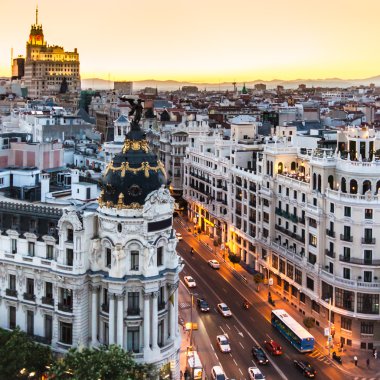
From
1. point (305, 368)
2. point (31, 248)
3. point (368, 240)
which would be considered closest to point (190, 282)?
point (368, 240)

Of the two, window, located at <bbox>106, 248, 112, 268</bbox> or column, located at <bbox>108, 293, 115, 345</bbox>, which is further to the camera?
window, located at <bbox>106, 248, 112, 268</bbox>

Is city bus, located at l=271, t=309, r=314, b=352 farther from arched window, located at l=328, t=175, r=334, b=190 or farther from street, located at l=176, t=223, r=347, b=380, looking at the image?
arched window, located at l=328, t=175, r=334, b=190

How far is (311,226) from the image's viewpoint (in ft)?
348

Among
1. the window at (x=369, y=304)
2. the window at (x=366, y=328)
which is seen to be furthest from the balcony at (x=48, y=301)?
the window at (x=366, y=328)

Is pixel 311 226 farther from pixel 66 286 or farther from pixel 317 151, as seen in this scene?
pixel 66 286

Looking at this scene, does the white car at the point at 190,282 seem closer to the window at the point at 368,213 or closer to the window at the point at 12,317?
the window at the point at 368,213

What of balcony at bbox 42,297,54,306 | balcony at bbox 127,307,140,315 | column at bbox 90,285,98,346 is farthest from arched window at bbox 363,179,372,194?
balcony at bbox 42,297,54,306

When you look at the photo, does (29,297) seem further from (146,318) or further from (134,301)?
(146,318)

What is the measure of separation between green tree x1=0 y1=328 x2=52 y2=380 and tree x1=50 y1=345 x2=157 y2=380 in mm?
4843

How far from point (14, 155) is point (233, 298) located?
43.6 m

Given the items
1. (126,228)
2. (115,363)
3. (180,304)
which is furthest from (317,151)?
(115,363)

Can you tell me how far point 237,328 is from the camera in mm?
100812

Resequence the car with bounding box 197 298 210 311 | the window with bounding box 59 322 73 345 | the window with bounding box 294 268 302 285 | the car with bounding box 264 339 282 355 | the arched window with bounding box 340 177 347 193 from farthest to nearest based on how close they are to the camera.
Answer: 1. the window with bounding box 294 268 302 285
2. the car with bounding box 197 298 210 311
3. the arched window with bounding box 340 177 347 193
4. the car with bounding box 264 339 282 355
5. the window with bounding box 59 322 73 345

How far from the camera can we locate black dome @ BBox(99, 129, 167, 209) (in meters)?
73.6
